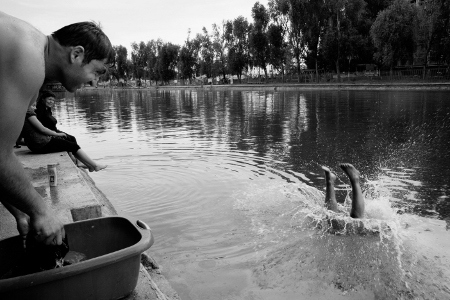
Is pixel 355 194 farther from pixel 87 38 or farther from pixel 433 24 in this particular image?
pixel 433 24

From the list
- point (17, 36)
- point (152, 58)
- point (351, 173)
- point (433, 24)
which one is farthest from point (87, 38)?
point (152, 58)

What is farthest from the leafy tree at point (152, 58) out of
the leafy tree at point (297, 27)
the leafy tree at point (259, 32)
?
the leafy tree at point (297, 27)

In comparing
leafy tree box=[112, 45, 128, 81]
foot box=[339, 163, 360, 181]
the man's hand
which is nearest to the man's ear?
the man's hand

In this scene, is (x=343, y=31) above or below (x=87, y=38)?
above

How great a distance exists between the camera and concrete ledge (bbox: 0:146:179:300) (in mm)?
3109

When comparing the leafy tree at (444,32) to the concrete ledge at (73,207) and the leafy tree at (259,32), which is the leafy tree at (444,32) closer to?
the leafy tree at (259,32)

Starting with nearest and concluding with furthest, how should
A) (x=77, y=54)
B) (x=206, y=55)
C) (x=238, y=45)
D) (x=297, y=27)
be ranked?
(x=77, y=54), (x=297, y=27), (x=238, y=45), (x=206, y=55)

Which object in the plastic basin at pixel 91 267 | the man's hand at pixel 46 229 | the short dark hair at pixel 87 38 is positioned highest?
the short dark hair at pixel 87 38

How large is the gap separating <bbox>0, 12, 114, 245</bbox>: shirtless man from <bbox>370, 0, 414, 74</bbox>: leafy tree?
40.1 meters

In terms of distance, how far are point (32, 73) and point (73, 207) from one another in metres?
2.40

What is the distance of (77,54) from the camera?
7.43ft

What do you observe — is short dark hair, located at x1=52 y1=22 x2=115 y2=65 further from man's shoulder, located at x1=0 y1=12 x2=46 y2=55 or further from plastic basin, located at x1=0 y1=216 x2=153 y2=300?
plastic basin, located at x1=0 y1=216 x2=153 y2=300

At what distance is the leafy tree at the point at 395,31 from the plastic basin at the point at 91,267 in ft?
131

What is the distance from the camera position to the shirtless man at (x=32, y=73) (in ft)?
5.97
